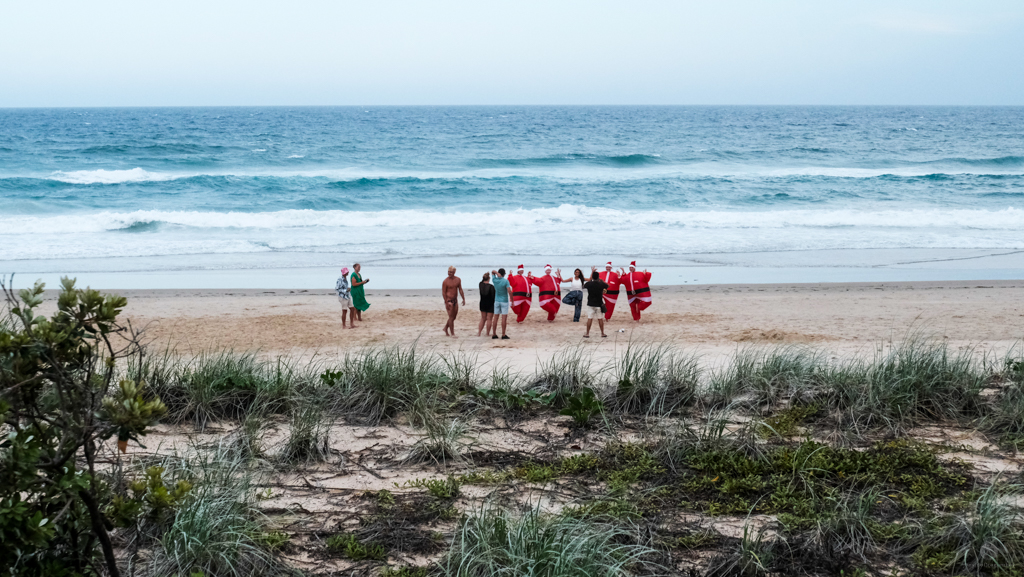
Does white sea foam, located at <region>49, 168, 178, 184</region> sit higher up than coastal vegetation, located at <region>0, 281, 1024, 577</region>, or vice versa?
white sea foam, located at <region>49, 168, 178, 184</region>

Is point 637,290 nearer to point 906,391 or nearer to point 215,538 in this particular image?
point 906,391

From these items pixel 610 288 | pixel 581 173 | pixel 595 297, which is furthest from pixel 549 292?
pixel 581 173

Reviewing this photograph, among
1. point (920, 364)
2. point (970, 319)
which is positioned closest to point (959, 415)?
point (920, 364)

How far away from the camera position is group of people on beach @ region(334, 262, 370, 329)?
41.8 feet

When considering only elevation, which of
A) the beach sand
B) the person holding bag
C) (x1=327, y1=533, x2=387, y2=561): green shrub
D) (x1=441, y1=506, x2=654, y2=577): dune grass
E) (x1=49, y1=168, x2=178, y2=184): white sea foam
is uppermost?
(x1=49, y1=168, x2=178, y2=184): white sea foam

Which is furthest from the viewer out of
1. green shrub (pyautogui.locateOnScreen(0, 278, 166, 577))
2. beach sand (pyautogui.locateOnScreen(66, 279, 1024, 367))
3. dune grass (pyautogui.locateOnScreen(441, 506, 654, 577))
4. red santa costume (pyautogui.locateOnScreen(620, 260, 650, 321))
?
red santa costume (pyautogui.locateOnScreen(620, 260, 650, 321))

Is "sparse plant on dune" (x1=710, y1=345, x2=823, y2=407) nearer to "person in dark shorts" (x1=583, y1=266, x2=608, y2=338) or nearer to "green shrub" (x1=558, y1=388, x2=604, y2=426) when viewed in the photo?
"green shrub" (x1=558, y1=388, x2=604, y2=426)

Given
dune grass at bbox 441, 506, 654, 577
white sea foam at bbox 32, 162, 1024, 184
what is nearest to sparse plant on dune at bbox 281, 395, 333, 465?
dune grass at bbox 441, 506, 654, 577

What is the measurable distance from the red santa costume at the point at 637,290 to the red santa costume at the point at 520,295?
1.74 metres

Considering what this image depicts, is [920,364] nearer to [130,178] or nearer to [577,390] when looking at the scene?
[577,390]

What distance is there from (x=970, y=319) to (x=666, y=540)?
11532mm

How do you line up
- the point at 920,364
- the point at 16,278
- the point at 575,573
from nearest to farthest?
the point at 575,573 < the point at 920,364 < the point at 16,278

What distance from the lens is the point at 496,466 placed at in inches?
208

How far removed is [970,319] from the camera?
13.1m
